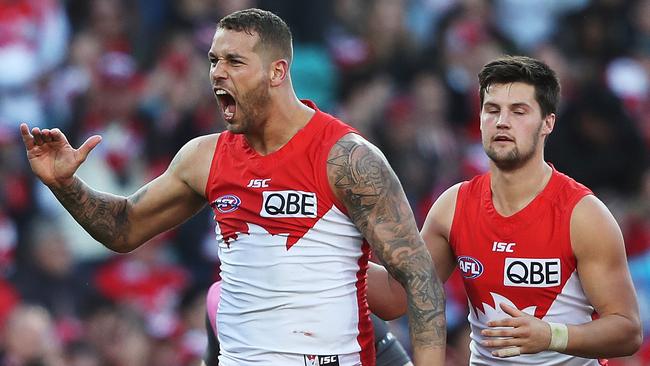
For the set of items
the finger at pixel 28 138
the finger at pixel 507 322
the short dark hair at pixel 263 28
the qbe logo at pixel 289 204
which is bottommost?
the finger at pixel 507 322

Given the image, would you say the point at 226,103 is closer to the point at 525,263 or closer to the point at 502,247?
the point at 502,247

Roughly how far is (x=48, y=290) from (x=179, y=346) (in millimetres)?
1086

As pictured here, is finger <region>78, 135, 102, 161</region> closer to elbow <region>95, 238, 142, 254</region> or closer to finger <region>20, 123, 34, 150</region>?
finger <region>20, 123, 34, 150</region>

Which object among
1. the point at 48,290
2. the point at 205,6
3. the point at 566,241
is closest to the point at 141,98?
the point at 205,6

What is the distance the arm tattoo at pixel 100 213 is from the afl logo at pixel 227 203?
0.53m

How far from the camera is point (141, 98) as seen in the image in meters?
12.2

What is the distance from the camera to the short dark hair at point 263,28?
6008 millimetres

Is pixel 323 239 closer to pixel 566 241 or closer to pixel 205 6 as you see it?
pixel 566 241

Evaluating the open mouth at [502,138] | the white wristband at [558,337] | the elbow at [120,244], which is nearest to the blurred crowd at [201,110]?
the elbow at [120,244]

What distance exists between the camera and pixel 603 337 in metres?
5.88

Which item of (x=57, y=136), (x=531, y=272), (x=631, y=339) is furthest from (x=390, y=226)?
(x=57, y=136)

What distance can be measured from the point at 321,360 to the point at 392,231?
623 millimetres

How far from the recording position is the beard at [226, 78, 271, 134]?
5957mm

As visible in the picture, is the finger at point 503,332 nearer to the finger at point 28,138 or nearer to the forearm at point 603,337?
the forearm at point 603,337
